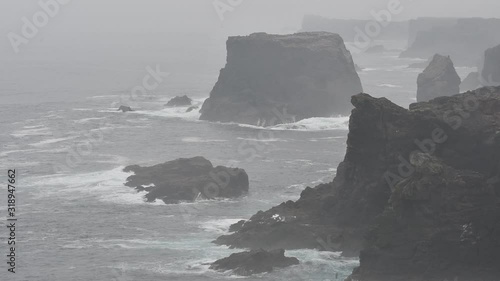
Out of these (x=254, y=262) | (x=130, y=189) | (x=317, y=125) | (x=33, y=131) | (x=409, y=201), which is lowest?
(x=254, y=262)

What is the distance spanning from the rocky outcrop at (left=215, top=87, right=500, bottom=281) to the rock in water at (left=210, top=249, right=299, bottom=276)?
17.7 ft

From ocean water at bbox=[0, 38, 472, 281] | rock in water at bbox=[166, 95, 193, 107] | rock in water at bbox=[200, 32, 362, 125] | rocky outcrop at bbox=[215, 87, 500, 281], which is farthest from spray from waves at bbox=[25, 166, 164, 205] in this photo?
rock in water at bbox=[166, 95, 193, 107]

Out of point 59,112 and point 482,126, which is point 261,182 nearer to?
point 482,126

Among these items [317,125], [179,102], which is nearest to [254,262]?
[317,125]

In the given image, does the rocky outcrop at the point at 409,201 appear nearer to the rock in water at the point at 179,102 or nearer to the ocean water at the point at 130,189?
the ocean water at the point at 130,189

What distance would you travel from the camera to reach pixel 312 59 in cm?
16000

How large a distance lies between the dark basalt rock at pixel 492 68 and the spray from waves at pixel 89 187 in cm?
8419

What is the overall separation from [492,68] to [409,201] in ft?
364

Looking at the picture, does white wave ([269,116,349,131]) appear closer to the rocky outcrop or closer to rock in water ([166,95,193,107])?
rock in water ([166,95,193,107])

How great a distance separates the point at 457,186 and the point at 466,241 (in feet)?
14.0

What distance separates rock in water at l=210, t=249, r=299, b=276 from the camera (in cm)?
7094

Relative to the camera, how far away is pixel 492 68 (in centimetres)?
17075

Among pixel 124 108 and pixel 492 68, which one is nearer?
pixel 124 108

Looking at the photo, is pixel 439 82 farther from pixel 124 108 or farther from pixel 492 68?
pixel 124 108
